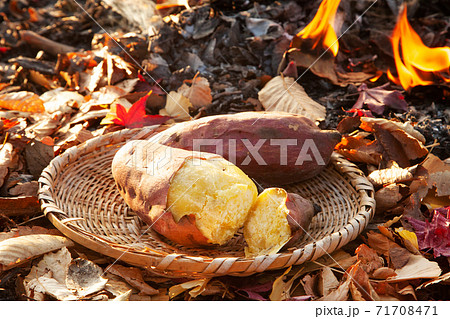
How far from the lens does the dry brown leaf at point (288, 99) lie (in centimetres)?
197

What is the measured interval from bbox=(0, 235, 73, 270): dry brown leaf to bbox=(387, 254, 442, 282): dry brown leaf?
96 cm

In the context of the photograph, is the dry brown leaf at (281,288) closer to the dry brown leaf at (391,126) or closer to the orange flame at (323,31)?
the dry brown leaf at (391,126)

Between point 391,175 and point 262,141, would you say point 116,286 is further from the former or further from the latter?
point 391,175

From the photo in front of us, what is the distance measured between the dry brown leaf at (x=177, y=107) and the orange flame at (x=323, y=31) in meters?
0.68

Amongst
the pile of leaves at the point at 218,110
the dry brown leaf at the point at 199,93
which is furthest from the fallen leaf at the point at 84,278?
the dry brown leaf at the point at 199,93

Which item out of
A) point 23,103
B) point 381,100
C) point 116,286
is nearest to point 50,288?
point 116,286

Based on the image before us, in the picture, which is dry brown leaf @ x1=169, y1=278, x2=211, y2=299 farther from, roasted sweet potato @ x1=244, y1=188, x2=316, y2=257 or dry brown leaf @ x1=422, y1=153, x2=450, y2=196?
dry brown leaf @ x1=422, y1=153, x2=450, y2=196

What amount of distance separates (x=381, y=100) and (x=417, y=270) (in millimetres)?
947

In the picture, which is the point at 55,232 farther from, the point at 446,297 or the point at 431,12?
the point at 431,12

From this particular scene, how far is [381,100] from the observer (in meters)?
2.00

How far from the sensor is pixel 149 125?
2.01 meters

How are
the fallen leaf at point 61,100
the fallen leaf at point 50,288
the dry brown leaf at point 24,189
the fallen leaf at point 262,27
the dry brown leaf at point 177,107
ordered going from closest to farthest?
the fallen leaf at point 50,288 → the dry brown leaf at point 24,189 → the dry brown leaf at point 177,107 → the fallen leaf at point 61,100 → the fallen leaf at point 262,27

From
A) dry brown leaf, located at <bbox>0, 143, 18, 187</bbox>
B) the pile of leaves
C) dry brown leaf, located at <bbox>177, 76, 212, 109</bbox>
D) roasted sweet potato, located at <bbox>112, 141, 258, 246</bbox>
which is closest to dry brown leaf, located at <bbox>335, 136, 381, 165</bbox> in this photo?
the pile of leaves

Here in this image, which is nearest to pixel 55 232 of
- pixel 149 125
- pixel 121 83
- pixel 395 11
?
pixel 149 125
